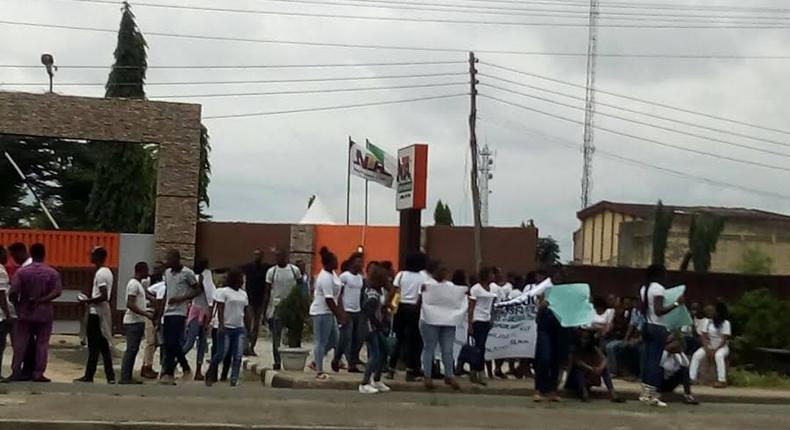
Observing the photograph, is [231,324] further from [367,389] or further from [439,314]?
[439,314]

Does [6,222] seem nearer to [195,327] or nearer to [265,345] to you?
[265,345]

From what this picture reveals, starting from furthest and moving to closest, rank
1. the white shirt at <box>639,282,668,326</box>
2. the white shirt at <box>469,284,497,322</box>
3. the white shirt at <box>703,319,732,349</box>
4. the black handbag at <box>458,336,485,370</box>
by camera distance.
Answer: the white shirt at <box>703,319,732,349</box>
the white shirt at <box>469,284,497,322</box>
the black handbag at <box>458,336,485,370</box>
the white shirt at <box>639,282,668,326</box>

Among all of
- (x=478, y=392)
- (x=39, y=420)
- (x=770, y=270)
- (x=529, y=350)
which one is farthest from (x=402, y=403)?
(x=770, y=270)

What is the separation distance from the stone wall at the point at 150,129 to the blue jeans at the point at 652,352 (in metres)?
15.1

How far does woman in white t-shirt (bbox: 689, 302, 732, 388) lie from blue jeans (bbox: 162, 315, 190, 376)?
27.3ft

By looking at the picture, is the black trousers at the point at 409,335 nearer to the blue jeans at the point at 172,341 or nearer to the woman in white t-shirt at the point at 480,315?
the woman in white t-shirt at the point at 480,315

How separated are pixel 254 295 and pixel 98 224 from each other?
3025cm

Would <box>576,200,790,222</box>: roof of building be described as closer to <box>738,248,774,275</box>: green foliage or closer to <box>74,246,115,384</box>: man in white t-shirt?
<box>738,248,774,275</box>: green foliage

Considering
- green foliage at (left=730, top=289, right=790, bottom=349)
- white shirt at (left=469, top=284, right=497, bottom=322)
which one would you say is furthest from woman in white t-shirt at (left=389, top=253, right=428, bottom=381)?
green foliage at (left=730, top=289, right=790, bottom=349)

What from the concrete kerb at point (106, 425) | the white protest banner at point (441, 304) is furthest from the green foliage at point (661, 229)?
the concrete kerb at point (106, 425)

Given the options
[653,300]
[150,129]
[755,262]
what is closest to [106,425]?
[653,300]

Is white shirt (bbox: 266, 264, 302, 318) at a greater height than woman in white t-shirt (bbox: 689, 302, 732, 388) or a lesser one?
greater

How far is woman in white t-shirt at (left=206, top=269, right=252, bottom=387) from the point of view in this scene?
14.8m

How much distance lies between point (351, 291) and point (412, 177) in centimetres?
485
